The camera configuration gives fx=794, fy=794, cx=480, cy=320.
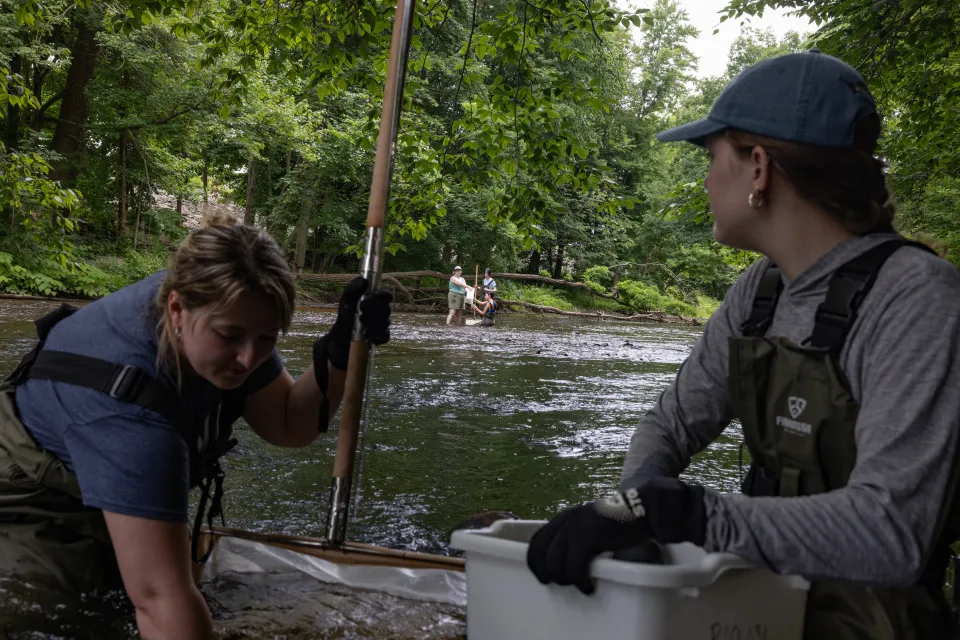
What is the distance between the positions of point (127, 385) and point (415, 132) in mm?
4777

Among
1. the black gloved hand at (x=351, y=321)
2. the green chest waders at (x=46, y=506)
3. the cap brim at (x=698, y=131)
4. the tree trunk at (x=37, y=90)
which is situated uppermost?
the tree trunk at (x=37, y=90)

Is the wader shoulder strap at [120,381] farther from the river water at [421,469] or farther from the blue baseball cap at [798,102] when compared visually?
the blue baseball cap at [798,102]

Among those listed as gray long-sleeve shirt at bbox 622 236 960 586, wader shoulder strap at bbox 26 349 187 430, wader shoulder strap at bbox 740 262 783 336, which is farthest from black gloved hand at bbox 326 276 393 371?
gray long-sleeve shirt at bbox 622 236 960 586

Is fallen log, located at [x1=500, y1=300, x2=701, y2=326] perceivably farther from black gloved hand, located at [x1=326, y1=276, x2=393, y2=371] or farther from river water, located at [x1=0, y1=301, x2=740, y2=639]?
black gloved hand, located at [x1=326, y1=276, x2=393, y2=371]

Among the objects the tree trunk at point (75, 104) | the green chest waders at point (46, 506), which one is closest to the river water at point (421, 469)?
the green chest waders at point (46, 506)

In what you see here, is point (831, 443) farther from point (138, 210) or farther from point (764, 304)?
point (138, 210)

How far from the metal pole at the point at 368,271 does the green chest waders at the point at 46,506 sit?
567 millimetres

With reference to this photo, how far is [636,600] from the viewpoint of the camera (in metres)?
1.40

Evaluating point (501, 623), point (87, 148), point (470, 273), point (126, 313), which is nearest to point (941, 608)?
point (501, 623)

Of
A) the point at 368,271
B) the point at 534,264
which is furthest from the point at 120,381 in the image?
the point at 534,264

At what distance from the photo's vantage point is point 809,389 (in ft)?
5.72

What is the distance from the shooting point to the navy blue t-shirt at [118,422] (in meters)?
2.07

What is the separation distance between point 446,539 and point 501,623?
2.18 meters

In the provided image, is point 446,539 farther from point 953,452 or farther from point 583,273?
point 583,273
